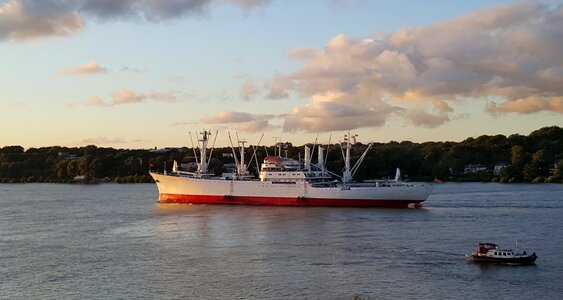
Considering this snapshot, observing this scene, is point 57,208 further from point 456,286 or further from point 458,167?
point 458,167

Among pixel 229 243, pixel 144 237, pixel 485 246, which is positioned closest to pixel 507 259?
pixel 485 246

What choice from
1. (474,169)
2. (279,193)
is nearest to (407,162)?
(474,169)

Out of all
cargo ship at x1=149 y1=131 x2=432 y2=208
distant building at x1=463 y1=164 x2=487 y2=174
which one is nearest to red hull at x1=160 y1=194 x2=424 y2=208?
cargo ship at x1=149 y1=131 x2=432 y2=208

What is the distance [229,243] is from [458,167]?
355 ft

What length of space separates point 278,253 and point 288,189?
116 ft

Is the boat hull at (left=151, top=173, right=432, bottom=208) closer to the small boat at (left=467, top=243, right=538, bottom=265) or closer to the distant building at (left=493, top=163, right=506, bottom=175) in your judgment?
the small boat at (left=467, top=243, right=538, bottom=265)

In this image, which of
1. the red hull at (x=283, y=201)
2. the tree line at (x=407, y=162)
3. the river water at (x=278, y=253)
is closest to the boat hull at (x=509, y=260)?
the river water at (x=278, y=253)

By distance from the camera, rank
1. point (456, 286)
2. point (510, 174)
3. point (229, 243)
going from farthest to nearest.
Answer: point (510, 174), point (229, 243), point (456, 286)

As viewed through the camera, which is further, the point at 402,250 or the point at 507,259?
the point at 402,250

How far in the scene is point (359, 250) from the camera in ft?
143

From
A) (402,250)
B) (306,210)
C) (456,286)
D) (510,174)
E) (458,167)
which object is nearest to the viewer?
(456,286)

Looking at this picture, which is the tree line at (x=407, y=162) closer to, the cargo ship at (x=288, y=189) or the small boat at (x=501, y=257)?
the cargo ship at (x=288, y=189)

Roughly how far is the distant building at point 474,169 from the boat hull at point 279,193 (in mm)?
78134

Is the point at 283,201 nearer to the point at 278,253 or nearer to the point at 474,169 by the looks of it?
the point at 278,253
